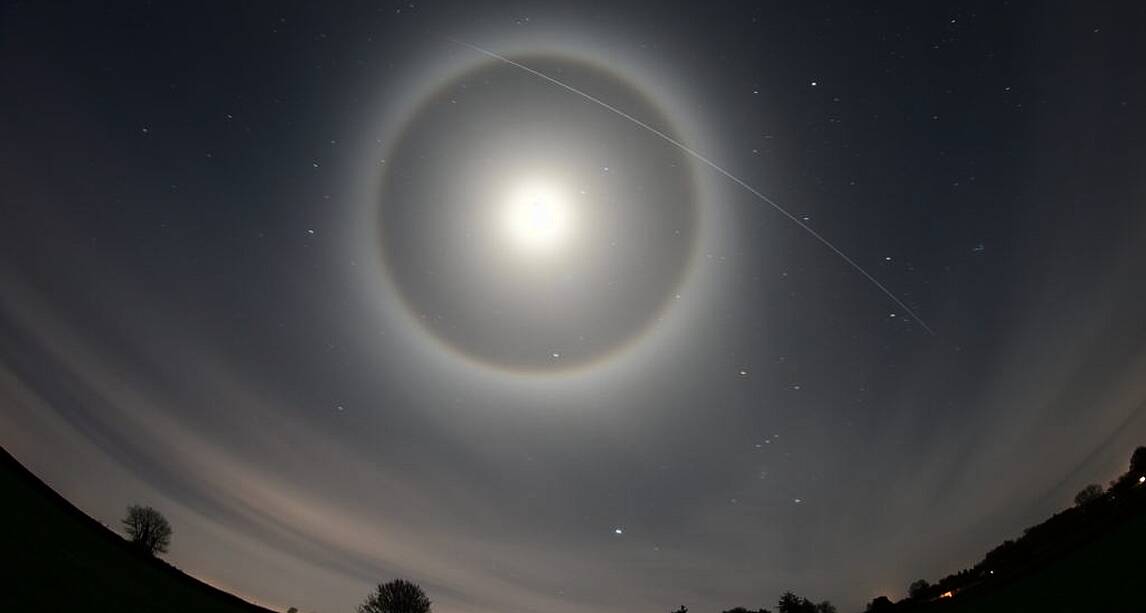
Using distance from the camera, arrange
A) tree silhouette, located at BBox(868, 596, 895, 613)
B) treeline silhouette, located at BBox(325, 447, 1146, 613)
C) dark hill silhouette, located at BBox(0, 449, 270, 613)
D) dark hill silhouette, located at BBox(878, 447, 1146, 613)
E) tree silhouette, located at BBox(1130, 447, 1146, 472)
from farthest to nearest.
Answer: tree silhouette, located at BBox(1130, 447, 1146, 472)
tree silhouette, located at BBox(868, 596, 895, 613)
treeline silhouette, located at BBox(325, 447, 1146, 613)
dark hill silhouette, located at BBox(878, 447, 1146, 613)
dark hill silhouette, located at BBox(0, 449, 270, 613)

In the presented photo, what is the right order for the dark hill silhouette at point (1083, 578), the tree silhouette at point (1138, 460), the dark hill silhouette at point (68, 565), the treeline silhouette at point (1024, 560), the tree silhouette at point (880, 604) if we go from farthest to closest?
1. the tree silhouette at point (1138, 460)
2. the tree silhouette at point (880, 604)
3. the treeline silhouette at point (1024, 560)
4. the dark hill silhouette at point (1083, 578)
5. the dark hill silhouette at point (68, 565)

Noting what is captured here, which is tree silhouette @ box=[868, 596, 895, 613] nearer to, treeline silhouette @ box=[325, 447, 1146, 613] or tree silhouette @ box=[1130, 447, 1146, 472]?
treeline silhouette @ box=[325, 447, 1146, 613]

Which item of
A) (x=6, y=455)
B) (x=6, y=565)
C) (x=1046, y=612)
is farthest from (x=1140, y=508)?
(x=6, y=455)

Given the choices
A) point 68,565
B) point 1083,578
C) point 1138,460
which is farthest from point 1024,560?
point 1138,460

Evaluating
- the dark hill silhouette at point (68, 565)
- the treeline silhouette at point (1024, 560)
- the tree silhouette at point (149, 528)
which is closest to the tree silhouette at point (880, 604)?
the treeline silhouette at point (1024, 560)

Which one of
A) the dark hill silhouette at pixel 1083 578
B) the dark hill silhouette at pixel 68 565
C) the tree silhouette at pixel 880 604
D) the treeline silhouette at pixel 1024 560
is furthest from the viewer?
the tree silhouette at pixel 880 604

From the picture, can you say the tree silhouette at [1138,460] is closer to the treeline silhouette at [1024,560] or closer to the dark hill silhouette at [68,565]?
the treeline silhouette at [1024,560]

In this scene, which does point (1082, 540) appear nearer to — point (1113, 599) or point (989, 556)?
point (1113, 599)

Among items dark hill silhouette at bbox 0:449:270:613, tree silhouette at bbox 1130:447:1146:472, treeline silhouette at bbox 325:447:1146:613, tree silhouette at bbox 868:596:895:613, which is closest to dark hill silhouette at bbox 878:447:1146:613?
treeline silhouette at bbox 325:447:1146:613

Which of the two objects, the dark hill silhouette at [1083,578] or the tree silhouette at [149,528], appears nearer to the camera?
the dark hill silhouette at [1083,578]
